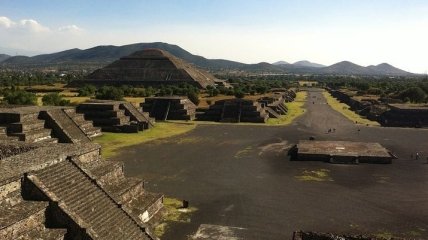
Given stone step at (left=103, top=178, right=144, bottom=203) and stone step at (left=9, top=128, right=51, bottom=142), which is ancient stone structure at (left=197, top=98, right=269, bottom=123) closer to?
stone step at (left=9, top=128, right=51, bottom=142)

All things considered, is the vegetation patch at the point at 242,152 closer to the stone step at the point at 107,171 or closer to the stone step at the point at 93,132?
the stone step at the point at 93,132

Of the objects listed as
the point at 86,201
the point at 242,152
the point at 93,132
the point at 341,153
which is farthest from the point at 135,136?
the point at 86,201

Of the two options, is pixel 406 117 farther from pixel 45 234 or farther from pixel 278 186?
pixel 45 234

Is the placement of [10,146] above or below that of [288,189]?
above

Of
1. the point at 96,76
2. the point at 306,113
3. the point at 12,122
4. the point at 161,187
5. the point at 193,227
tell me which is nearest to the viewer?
the point at 193,227

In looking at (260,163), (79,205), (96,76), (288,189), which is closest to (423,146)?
(260,163)

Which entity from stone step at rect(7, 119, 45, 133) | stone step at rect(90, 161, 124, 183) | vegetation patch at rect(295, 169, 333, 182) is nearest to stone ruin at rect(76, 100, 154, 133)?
stone step at rect(7, 119, 45, 133)

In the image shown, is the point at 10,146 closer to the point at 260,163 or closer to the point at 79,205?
the point at 79,205

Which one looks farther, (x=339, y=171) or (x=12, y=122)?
(x=12, y=122)
